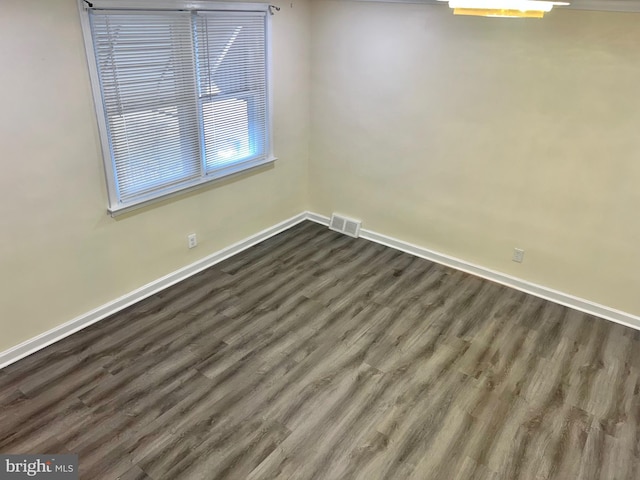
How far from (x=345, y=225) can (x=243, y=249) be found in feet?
3.44

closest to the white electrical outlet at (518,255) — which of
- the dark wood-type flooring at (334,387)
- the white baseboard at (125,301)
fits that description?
the dark wood-type flooring at (334,387)

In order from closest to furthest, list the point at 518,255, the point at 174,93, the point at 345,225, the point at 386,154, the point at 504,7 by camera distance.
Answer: the point at 504,7 → the point at 174,93 → the point at 518,255 → the point at 386,154 → the point at 345,225

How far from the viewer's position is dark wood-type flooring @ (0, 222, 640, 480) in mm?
2426

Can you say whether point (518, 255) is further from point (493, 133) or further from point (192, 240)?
point (192, 240)

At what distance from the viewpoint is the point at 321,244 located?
4.51 metres

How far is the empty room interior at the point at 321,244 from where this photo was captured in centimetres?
253

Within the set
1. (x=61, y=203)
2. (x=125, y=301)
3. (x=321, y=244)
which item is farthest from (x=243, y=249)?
(x=61, y=203)

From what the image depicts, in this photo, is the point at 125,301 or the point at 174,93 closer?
the point at 174,93

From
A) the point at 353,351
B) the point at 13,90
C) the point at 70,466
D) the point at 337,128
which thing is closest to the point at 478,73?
the point at 337,128

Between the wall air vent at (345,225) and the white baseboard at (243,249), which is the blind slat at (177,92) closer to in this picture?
the white baseboard at (243,249)

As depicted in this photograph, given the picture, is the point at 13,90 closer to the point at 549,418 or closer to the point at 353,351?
the point at 353,351

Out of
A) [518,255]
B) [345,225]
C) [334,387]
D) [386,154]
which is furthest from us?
[345,225]

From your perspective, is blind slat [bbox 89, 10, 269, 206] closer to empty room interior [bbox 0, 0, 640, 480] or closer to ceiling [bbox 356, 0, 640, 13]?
empty room interior [bbox 0, 0, 640, 480]

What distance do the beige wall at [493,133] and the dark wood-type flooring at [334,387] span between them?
0.43 m
